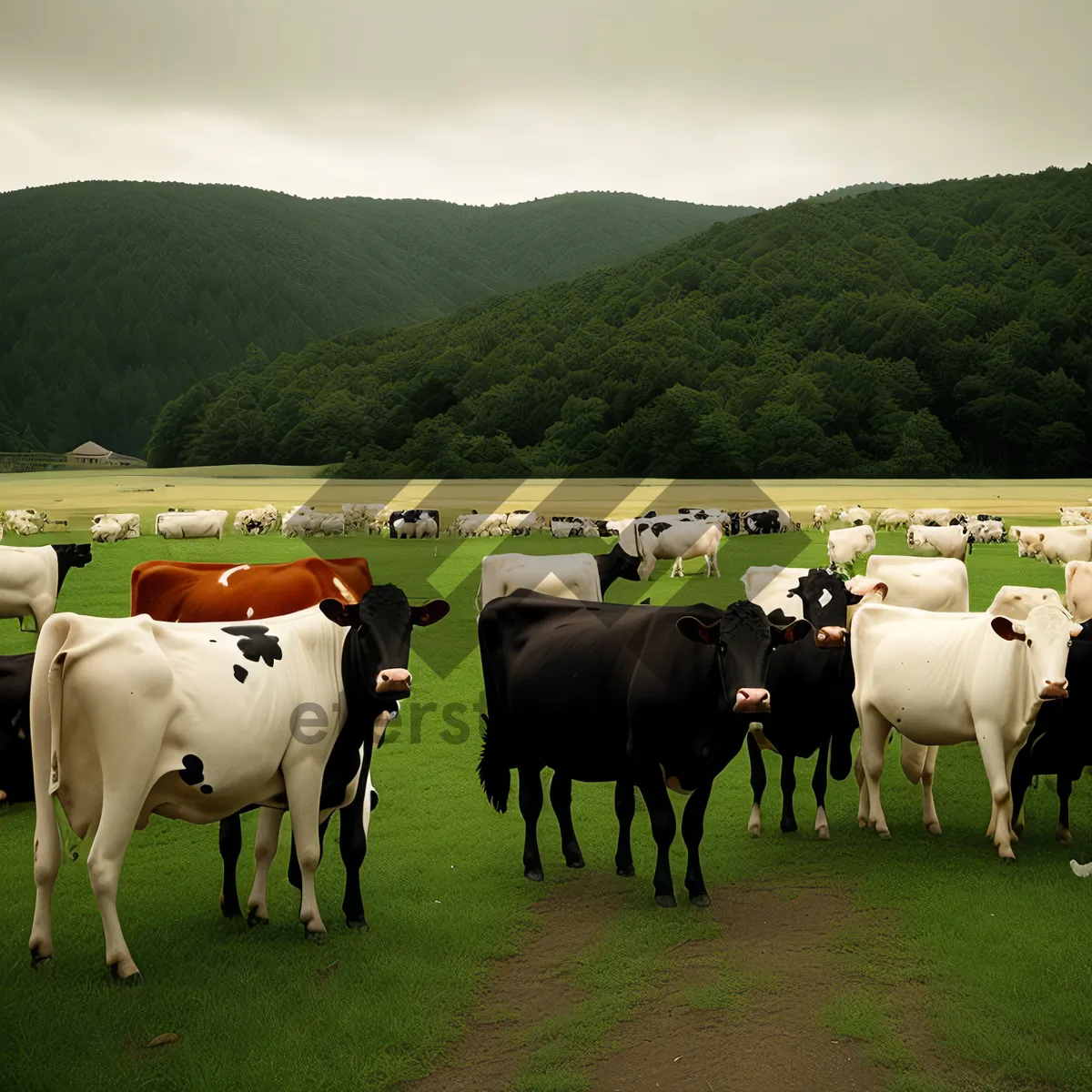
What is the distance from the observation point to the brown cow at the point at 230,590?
29.9ft

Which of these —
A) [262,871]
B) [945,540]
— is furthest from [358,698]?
[945,540]

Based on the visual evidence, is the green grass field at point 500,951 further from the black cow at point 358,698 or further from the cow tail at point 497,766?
the cow tail at point 497,766

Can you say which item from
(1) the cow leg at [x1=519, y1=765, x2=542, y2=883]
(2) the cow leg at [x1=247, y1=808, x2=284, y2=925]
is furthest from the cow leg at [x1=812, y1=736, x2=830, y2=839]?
(2) the cow leg at [x1=247, y1=808, x2=284, y2=925]

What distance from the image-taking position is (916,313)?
263 feet

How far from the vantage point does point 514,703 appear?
7.66m

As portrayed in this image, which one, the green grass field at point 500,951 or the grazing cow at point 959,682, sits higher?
the grazing cow at point 959,682

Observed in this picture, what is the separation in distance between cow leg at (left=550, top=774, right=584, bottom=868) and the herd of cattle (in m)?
0.02

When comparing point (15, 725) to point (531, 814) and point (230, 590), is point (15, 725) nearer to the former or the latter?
point (230, 590)

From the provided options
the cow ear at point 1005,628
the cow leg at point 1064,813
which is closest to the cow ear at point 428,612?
the cow ear at point 1005,628

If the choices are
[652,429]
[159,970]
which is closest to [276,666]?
[159,970]

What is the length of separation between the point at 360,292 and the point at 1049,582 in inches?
5608

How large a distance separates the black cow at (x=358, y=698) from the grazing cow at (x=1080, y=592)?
8.45 meters

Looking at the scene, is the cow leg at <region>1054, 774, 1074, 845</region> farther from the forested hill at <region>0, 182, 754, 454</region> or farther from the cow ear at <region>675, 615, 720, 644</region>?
the forested hill at <region>0, 182, 754, 454</region>

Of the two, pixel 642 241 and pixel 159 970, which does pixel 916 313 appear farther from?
pixel 642 241
